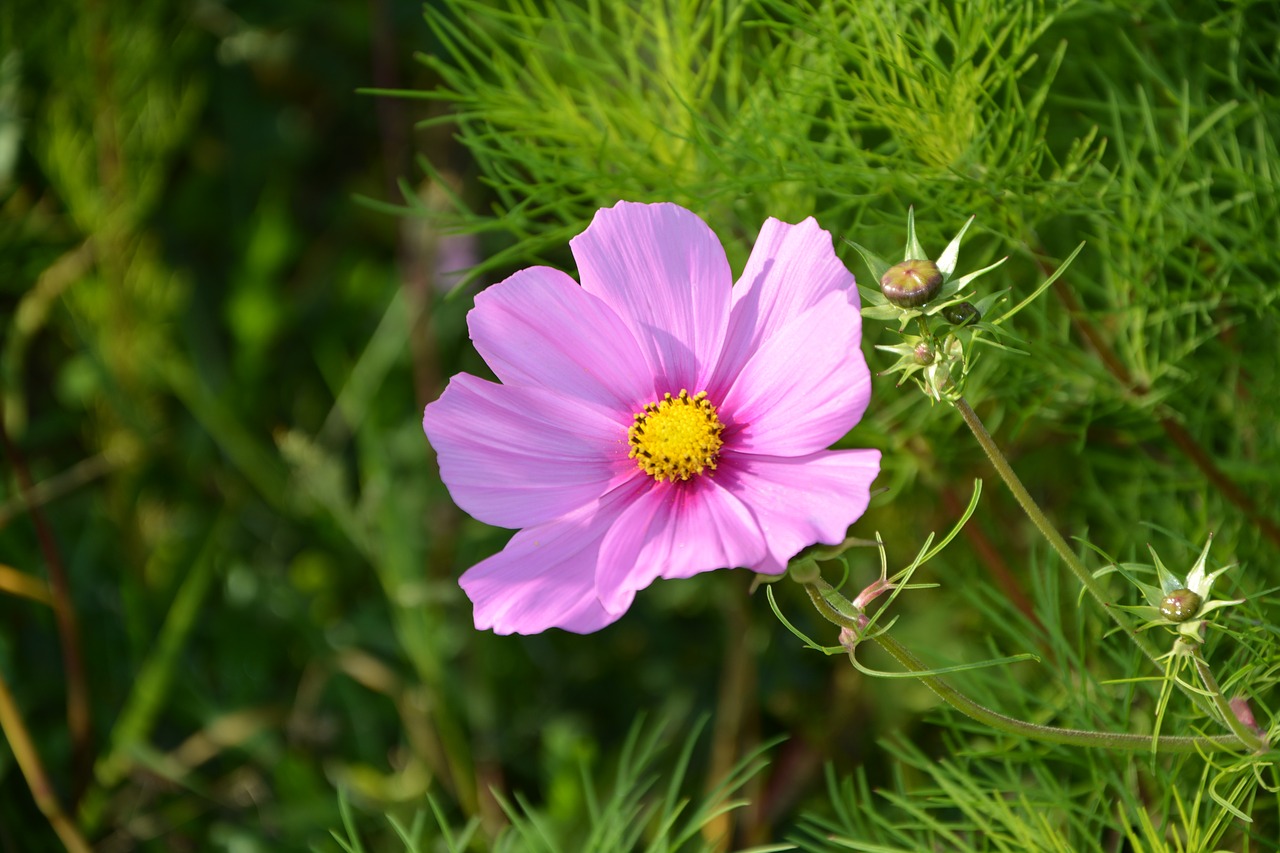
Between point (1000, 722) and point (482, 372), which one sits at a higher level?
point (1000, 722)

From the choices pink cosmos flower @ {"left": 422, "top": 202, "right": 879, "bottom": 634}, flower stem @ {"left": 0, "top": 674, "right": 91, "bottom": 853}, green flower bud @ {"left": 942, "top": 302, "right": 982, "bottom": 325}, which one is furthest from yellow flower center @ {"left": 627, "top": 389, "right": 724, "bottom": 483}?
flower stem @ {"left": 0, "top": 674, "right": 91, "bottom": 853}

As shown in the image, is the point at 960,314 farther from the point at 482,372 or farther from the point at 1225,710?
the point at 482,372

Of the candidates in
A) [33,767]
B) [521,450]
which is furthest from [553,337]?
[33,767]

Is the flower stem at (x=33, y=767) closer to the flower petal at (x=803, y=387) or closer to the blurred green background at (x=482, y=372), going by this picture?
the blurred green background at (x=482, y=372)

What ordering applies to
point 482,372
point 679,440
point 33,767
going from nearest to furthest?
point 679,440 → point 33,767 → point 482,372

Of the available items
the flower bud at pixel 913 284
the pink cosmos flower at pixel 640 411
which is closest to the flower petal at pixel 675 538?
the pink cosmos flower at pixel 640 411

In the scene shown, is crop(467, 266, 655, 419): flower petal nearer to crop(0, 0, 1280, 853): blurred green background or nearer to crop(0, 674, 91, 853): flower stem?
crop(0, 0, 1280, 853): blurred green background
